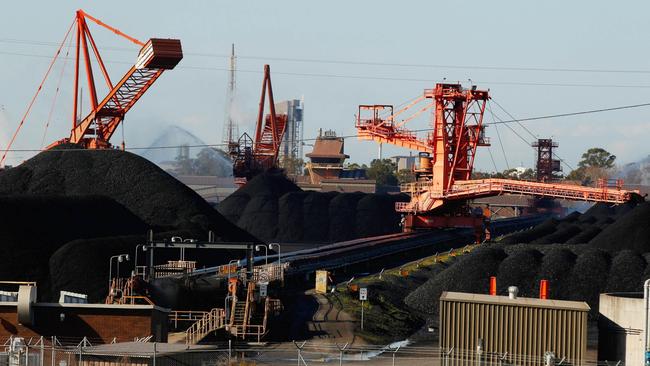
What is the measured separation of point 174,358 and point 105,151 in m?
70.3

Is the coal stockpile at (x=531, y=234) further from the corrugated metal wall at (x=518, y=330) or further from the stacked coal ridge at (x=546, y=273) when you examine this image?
the corrugated metal wall at (x=518, y=330)

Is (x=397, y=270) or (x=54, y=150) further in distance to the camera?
(x=54, y=150)

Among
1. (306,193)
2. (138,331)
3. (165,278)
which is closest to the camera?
(138,331)

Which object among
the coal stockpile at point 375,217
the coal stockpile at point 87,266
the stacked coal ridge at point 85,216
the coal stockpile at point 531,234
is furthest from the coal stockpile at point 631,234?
the coal stockpile at point 375,217

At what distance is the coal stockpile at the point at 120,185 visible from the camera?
97062 millimetres

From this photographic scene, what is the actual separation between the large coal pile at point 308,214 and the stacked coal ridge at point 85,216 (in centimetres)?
3146

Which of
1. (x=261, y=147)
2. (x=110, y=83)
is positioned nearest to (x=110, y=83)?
(x=110, y=83)

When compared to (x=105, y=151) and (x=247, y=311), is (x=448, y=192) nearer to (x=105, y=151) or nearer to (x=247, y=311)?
(x=105, y=151)

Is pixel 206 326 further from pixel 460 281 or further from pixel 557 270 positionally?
pixel 557 270

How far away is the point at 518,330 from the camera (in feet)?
133

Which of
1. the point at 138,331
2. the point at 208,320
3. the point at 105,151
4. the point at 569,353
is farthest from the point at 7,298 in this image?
the point at 105,151

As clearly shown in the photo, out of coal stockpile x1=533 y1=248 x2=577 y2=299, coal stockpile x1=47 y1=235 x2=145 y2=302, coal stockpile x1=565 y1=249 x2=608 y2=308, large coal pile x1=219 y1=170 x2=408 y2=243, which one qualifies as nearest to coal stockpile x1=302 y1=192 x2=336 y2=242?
large coal pile x1=219 y1=170 x2=408 y2=243

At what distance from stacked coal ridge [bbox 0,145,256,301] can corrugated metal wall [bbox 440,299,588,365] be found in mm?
28421

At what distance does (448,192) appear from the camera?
112875 millimetres
